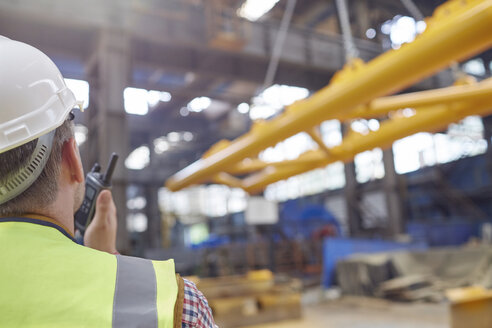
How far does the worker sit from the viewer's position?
843 mm

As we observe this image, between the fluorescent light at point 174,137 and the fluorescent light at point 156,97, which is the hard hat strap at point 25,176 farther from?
the fluorescent light at point 174,137

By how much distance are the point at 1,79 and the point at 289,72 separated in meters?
11.8

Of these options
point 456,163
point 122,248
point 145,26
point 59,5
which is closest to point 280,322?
point 122,248

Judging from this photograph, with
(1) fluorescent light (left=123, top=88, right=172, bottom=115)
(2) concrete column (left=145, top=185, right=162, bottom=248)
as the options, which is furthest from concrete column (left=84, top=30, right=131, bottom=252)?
(2) concrete column (left=145, top=185, right=162, bottom=248)

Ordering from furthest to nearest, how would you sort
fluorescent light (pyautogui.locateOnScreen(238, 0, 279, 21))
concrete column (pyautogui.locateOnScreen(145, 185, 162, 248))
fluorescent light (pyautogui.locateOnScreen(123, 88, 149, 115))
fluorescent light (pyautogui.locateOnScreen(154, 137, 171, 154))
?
fluorescent light (pyautogui.locateOnScreen(154, 137, 171, 154)) < concrete column (pyautogui.locateOnScreen(145, 185, 162, 248)) < fluorescent light (pyautogui.locateOnScreen(123, 88, 149, 115)) < fluorescent light (pyautogui.locateOnScreen(238, 0, 279, 21))

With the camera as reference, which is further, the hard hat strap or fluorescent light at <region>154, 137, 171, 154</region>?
fluorescent light at <region>154, 137, 171, 154</region>

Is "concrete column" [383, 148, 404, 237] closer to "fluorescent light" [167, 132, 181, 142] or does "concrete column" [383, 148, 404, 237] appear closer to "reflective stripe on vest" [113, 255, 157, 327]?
"fluorescent light" [167, 132, 181, 142]

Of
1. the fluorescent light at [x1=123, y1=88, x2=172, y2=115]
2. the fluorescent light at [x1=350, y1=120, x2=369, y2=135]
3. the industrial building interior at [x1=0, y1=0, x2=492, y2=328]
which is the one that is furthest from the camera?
the fluorescent light at [x1=123, y1=88, x2=172, y2=115]

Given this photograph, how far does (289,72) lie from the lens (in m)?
12.5

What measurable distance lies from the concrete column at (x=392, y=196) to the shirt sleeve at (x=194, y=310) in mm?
15281

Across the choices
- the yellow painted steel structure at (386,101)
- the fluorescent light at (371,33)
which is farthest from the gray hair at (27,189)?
the fluorescent light at (371,33)

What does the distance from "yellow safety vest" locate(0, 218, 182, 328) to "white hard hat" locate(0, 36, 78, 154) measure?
204 millimetres

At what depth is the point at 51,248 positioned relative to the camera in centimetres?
90

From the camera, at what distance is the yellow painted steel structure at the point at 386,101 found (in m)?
4.00
